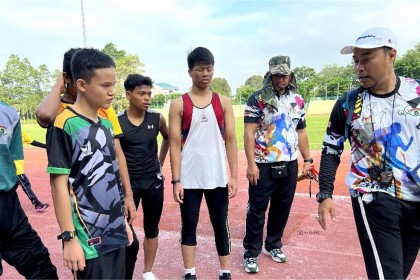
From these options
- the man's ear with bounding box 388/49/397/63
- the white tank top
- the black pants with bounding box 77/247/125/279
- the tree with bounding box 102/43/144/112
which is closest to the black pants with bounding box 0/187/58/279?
the black pants with bounding box 77/247/125/279

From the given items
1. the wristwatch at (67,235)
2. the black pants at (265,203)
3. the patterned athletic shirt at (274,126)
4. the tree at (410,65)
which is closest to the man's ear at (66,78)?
the wristwatch at (67,235)

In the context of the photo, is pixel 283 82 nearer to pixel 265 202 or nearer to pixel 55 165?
pixel 265 202

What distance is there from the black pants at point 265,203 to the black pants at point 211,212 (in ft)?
1.60

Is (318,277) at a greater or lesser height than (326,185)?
lesser

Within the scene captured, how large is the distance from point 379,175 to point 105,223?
172 centimetres

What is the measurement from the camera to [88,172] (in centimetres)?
216

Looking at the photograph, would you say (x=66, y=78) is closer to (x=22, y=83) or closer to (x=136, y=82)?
(x=136, y=82)

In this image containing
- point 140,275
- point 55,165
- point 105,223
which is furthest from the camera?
point 140,275

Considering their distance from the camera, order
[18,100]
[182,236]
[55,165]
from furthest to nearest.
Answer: [18,100] < [182,236] < [55,165]

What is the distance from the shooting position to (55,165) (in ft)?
6.69

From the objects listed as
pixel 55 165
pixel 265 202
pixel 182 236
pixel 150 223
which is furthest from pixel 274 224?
pixel 55 165

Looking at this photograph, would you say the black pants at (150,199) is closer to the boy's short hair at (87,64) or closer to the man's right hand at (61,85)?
the man's right hand at (61,85)

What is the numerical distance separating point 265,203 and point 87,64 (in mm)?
2391

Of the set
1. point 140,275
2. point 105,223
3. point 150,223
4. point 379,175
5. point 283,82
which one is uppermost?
point 283,82
